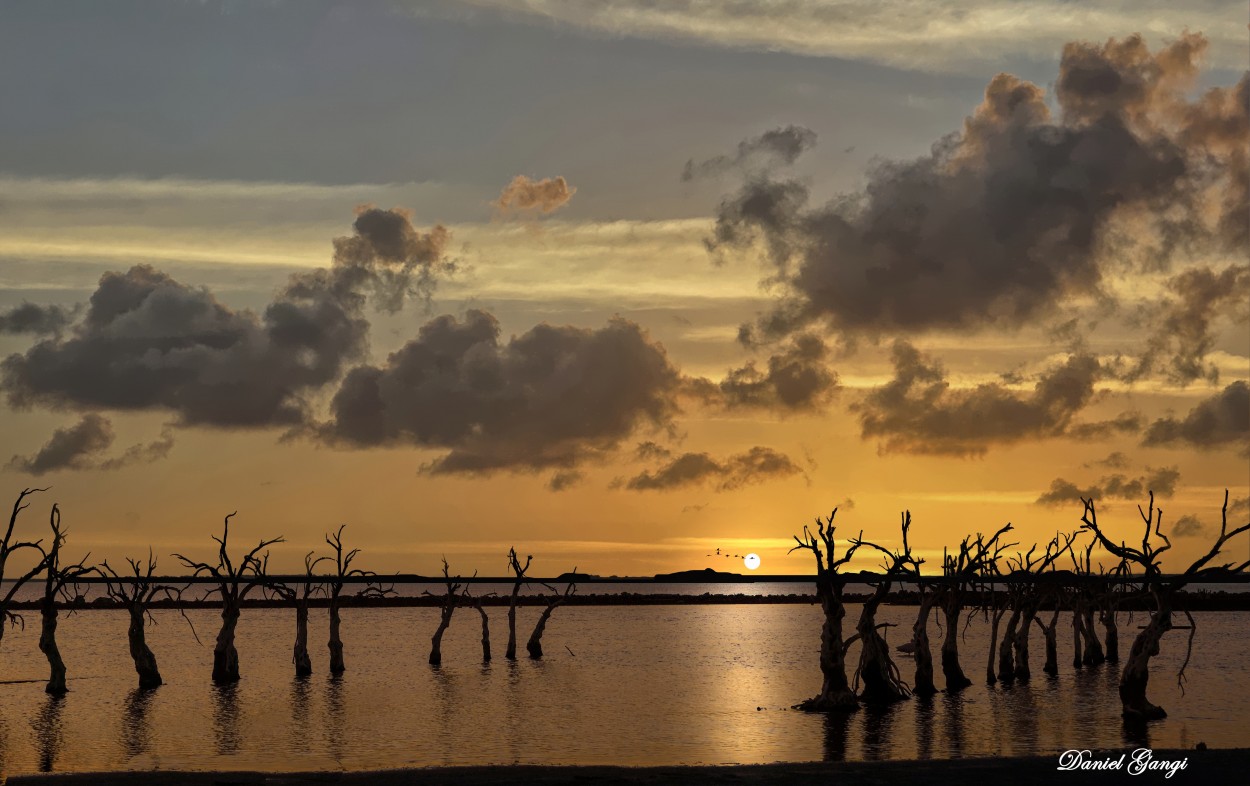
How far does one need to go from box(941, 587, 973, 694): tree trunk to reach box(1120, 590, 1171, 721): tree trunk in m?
11.8

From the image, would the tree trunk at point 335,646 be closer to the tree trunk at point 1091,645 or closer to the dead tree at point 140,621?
the dead tree at point 140,621

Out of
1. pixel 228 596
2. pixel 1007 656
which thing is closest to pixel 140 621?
pixel 228 596

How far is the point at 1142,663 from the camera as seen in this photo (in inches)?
1775

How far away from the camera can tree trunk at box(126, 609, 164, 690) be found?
2512 inches

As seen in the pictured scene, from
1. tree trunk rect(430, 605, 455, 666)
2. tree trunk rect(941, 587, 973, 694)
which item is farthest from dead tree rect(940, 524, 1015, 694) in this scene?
tree trunk rect(430, 605, 455, 666)

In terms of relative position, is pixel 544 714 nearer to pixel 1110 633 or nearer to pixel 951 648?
pixel 951 648

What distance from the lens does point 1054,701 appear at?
61156 mm

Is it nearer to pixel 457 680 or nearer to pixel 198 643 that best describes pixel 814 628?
pixel 198 643

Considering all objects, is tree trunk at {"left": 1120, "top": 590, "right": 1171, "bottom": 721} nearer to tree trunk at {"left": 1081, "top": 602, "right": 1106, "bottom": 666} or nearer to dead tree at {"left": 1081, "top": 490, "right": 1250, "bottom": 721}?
dead tree at {"left": 1081, "top": 490, "right": 1250, "bottom": 721}

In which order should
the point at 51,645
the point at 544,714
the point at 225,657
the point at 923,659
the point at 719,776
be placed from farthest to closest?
the point at 225,657, the point at 923,659, the point at 544,714, the point at 51,645, the point at 719,776

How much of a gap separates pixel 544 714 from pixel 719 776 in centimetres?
3005

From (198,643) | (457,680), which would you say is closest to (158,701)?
(457,680)

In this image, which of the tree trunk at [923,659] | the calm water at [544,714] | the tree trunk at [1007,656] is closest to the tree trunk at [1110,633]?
the calm water at [544,714]

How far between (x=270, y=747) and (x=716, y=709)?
23038mm
